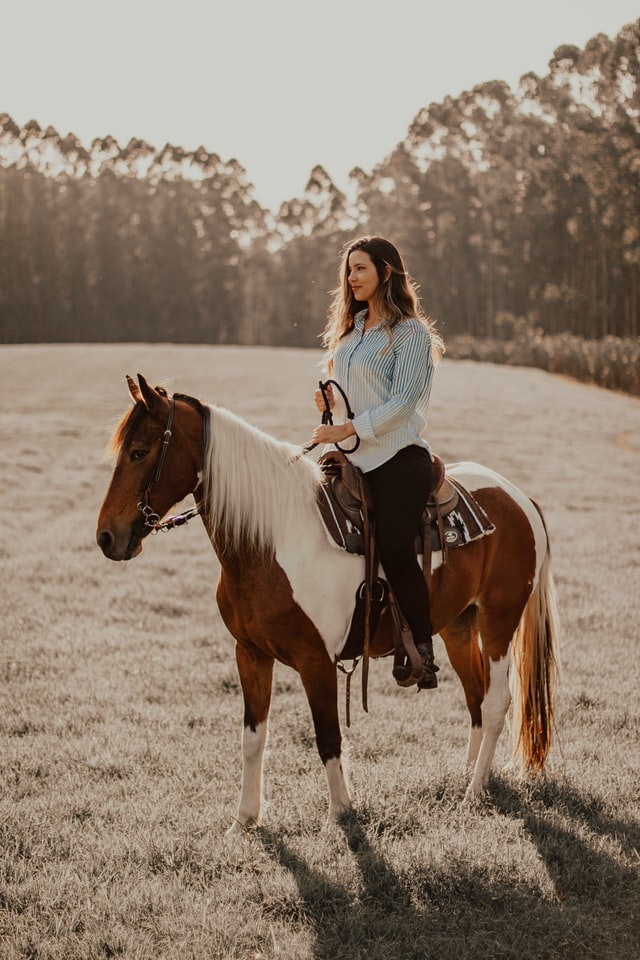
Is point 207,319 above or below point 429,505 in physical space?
above

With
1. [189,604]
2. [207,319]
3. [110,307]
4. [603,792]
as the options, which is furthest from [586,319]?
[603,792]

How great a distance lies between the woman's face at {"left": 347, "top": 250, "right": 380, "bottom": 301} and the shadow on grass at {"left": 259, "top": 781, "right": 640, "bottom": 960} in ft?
9.08

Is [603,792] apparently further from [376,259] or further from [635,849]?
[376,259]

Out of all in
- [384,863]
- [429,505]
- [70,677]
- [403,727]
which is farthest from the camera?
[70,677]

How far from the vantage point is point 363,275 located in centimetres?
411

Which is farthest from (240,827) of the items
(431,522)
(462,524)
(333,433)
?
(333,433)

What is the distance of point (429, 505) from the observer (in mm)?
4535

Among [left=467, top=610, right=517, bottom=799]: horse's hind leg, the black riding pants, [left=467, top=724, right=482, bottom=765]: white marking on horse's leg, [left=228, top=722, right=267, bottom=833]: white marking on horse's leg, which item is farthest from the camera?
[left=467, top=724, right=482, bottom=765]: white marking on horse's leg

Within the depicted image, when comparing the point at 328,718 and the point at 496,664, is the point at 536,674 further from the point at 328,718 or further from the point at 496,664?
the point at 328,718

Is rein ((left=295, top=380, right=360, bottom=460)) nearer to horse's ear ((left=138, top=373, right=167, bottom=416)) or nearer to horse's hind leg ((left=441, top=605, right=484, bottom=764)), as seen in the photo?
horse's ear ((left=138, top=373, right=167, bottom=416))

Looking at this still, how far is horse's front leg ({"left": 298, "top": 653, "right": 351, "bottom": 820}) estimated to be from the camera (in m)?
4.17

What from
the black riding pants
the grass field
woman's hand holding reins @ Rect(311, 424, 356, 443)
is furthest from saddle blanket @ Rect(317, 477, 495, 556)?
the grass field

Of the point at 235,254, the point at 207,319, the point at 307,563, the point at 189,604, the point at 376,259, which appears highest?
the point at 235,254

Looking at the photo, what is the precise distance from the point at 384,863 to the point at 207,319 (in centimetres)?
7172
